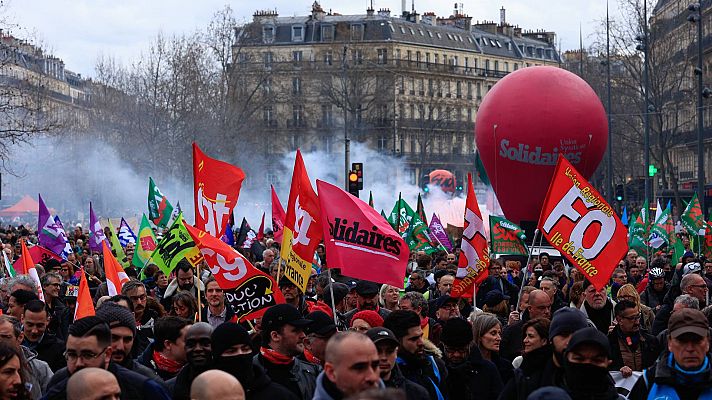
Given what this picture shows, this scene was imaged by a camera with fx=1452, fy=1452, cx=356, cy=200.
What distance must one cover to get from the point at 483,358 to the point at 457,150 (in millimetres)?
99245

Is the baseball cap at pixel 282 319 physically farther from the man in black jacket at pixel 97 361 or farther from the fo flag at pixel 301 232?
the fo flag at pixel 301 232

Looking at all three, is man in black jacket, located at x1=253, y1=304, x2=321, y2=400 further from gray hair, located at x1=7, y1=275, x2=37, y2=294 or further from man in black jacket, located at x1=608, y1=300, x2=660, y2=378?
gray hair, located at x1=7, y1=275, x2=37, y2=294

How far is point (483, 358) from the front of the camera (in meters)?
8.84

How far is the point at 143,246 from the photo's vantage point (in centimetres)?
1992

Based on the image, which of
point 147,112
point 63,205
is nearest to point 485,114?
point 147,112

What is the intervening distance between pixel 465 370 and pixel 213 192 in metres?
5.73

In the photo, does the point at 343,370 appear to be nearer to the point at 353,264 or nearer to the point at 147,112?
the point at 353,264

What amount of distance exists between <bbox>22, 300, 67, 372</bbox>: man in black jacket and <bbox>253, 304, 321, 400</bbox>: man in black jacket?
77.2 inches

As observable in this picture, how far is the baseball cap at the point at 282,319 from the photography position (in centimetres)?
812

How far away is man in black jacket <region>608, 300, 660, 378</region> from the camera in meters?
10.3

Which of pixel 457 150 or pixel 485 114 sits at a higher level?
pixel 485 114

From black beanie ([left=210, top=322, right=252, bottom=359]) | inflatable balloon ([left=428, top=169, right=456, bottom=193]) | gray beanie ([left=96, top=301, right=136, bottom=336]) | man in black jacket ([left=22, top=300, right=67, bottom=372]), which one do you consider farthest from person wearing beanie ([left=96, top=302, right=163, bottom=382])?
inflatable balloon ([left=428, top=169, right=456, bottom=193])

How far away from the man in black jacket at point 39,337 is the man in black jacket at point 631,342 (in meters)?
3.85

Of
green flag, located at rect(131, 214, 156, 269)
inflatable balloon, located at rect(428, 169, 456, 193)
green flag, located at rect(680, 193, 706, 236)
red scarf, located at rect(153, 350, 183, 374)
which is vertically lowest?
inflatable balloon, located at rect(428, 169, 456, 193)
